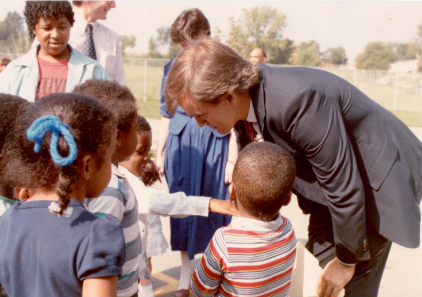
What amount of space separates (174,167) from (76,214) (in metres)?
1.92

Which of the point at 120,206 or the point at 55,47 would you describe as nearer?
the point at 120,206

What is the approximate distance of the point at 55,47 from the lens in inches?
108

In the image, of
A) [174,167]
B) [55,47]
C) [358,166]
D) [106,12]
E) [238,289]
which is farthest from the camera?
[106,12]

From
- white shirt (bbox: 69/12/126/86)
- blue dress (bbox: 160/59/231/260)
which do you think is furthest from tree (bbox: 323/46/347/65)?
blue dress (bbox: 160/59/231/260)

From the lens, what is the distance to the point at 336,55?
3509 cm

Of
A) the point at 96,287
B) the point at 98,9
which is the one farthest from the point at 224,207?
the point at 98,9

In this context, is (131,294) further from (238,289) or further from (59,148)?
(59,148)

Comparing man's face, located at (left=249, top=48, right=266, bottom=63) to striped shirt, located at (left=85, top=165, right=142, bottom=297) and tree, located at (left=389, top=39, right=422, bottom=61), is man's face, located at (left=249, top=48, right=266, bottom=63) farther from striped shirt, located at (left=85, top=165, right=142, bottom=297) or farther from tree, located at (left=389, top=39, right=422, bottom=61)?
tree, located at (left=389, top=39, right=422, bottom=61)

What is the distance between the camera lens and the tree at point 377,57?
21844 millimetres

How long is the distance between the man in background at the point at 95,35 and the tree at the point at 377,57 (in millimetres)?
21448

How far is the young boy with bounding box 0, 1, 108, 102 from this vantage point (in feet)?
8.86

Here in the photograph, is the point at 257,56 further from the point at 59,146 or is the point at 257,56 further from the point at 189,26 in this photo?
the point at 59,146

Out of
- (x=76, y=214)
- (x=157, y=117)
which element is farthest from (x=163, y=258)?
(x=157, y=117)

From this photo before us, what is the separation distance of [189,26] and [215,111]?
1404mm
